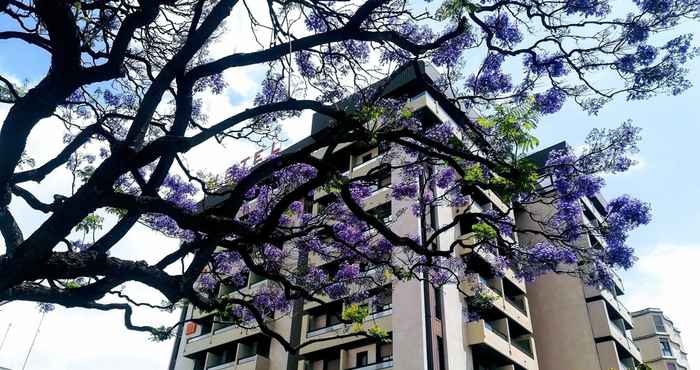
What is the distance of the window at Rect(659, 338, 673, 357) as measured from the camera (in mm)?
42666

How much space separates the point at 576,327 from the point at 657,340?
71.3 ft

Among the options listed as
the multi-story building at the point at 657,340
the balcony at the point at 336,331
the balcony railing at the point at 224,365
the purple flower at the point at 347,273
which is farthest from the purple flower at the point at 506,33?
the multi-story building at the point at 657,340

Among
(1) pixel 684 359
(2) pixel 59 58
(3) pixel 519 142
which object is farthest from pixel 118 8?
(1) pixel 684 359

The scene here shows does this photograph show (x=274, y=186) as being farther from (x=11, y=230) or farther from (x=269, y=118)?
(x=11, y=230)

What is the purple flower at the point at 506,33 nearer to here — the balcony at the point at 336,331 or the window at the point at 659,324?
the balcony at the point at 336,331

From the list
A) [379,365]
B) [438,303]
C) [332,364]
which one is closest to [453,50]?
[438,303]

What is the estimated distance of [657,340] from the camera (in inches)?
1690

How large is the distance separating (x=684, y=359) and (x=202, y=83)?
168 ft

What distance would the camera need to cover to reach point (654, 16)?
7.14m

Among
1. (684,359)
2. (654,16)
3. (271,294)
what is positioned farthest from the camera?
(684,359)

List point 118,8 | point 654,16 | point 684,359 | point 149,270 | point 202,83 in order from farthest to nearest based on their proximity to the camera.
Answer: point 684,359 < point 202,83 < point 654,16 < point 118,8 < point 149,270

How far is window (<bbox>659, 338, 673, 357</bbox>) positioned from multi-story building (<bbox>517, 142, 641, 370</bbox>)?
53.8ft

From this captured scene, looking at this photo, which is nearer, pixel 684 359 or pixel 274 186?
pixel 274 186

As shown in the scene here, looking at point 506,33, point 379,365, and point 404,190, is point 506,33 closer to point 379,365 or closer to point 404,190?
point 404,190
